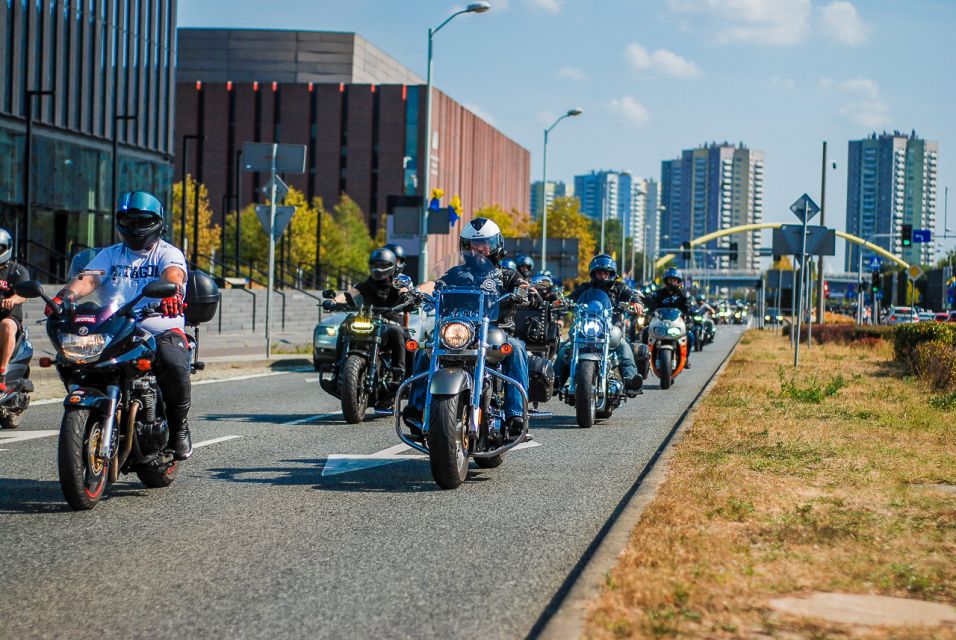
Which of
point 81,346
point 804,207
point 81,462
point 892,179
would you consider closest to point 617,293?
point 81,346

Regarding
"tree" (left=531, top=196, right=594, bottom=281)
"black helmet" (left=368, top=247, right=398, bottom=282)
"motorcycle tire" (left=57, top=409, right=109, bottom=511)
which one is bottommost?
"motorcycle tire" (left=57, top=409, right=109, bottom=511)

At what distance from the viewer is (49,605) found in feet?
16.8

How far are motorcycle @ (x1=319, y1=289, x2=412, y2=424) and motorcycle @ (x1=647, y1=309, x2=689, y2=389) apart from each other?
6.07 meters

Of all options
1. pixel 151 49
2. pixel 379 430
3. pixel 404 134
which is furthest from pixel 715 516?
pixel 404 134

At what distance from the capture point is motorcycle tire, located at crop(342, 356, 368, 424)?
12500 millimetres

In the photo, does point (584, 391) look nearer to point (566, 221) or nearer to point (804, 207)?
point (804, 207)

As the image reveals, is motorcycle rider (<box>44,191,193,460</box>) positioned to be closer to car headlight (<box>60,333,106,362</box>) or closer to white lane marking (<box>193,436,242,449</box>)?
car headlight (<box>60,333,106,362</box>)

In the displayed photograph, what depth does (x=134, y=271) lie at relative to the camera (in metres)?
7.48

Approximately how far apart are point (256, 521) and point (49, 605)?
1.97 meters

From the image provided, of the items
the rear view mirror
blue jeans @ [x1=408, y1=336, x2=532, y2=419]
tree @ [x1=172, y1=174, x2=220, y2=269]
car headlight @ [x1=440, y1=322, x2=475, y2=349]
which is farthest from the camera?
tree @ [x1=172, y1=174, x2=220, y2=269]

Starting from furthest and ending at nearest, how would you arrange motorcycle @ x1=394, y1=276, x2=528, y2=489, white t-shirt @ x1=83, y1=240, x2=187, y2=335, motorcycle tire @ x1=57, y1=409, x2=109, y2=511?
1. motorcycle @ x1=394, y1=276, x2=528, y2=489
2. white t-shirt @ x1=83, y1=240, x2=187, y2=335
3. motorcycle tire @ x1=57, y1=409, x2=109, y2=511

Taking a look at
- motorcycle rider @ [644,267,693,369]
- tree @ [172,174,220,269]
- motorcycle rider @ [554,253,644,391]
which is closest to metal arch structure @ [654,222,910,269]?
tree @ [172,174,220,269]

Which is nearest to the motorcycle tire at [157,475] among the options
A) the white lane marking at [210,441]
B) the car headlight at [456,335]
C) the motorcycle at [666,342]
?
the car headlight at [456,335]

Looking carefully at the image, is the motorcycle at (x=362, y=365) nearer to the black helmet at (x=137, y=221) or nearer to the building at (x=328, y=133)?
the black helmet at (x=137, y=221)
